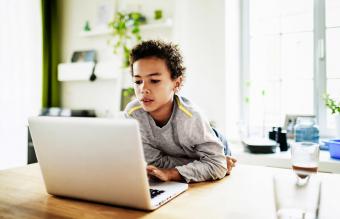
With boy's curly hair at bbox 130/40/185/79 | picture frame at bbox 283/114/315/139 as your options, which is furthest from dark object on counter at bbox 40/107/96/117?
boy's curly hair at bbox 130/40/185/79

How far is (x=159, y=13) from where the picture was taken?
2.78m

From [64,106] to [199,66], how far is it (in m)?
1.70

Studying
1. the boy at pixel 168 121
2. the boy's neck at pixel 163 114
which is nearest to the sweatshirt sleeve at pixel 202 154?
the boy at pixel 168 121

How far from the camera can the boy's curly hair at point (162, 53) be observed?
1236 millimetres

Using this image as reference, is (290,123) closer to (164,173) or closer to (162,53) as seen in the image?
(162,53)

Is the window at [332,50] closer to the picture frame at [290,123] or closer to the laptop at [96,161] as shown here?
the picture frame at [290,123]

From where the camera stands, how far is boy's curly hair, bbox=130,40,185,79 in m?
1.24

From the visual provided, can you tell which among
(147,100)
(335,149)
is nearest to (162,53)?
(147,100)

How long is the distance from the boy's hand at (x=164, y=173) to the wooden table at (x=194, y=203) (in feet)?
0.21

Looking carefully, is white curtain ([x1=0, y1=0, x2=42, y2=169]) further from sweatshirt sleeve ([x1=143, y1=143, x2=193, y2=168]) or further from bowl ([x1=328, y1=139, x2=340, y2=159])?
bowl ([x1=328, y1=139, x2=340, y2=159])

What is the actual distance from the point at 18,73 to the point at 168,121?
246 centimetres

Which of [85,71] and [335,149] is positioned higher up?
[85,71]

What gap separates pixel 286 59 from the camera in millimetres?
2641

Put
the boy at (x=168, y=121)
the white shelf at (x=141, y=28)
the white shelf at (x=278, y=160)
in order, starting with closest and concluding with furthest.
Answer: the boy at (x=168, y=121) → the white shelf at (x=278, y=160) → the white shelf at (x=141, y=28)
